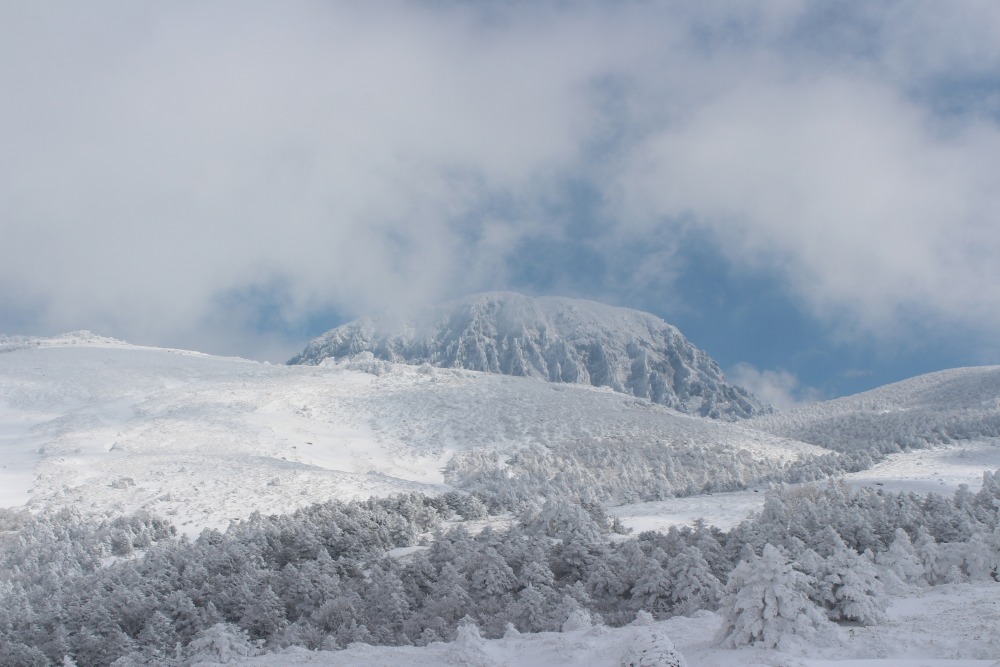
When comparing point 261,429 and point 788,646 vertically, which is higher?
point 261,429

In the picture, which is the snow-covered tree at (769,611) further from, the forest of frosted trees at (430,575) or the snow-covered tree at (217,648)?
the snow-covered tree at (217,648)

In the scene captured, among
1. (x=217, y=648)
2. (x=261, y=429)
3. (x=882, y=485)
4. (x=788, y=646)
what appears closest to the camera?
(x=788, y=646)

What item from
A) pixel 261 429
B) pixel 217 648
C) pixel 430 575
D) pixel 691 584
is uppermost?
pixel 261 429

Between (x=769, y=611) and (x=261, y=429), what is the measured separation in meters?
104

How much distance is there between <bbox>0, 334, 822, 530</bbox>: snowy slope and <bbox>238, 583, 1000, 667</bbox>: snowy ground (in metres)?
51.5

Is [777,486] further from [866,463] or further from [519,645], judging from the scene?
[519,645]

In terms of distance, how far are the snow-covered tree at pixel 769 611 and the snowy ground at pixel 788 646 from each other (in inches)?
18.7

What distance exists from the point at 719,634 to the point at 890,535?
38.8 metres

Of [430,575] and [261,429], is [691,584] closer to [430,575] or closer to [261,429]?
[430,575]

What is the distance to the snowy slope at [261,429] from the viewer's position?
8206cm

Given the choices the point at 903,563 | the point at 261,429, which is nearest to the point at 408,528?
the point at 903,563

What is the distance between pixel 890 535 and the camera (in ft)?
184

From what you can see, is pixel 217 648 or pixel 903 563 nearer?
pixel 217 648

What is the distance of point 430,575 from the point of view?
52.8 meters
